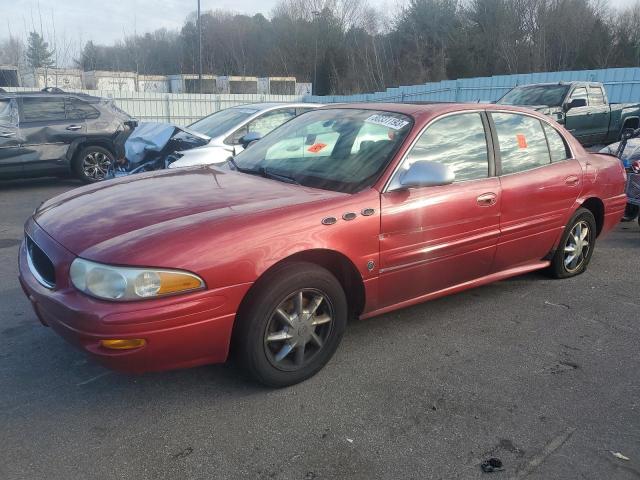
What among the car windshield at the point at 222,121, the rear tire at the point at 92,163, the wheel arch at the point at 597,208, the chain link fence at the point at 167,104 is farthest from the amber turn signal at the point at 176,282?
the chain link fence at the point at 167,104

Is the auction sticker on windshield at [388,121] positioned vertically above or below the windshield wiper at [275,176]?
above

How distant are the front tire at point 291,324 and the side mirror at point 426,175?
0.76 meters

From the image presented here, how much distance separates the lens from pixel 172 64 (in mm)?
40781

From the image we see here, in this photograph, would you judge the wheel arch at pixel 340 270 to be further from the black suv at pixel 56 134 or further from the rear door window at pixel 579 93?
the rear door window at pixel 579 93

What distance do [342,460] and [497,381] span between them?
117cm

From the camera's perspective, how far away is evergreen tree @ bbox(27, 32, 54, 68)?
23.5m

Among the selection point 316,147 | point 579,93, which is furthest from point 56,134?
point 579,93

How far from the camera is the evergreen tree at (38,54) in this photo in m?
23.5

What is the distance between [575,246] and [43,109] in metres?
8.64

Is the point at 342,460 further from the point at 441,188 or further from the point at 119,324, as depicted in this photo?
the point at 441,188

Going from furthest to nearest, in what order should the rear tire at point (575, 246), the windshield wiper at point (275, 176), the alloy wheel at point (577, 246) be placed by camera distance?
the alloy wheel at point (577, 246)
the rear tire at point (575, 246)
the windshield wiper at point (275, 176)

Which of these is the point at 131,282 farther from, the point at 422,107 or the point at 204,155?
the point at 204,155

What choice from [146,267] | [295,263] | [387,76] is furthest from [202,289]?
[387,76]

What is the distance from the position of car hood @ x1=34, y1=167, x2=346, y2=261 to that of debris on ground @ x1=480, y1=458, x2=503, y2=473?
1612 millimetres
